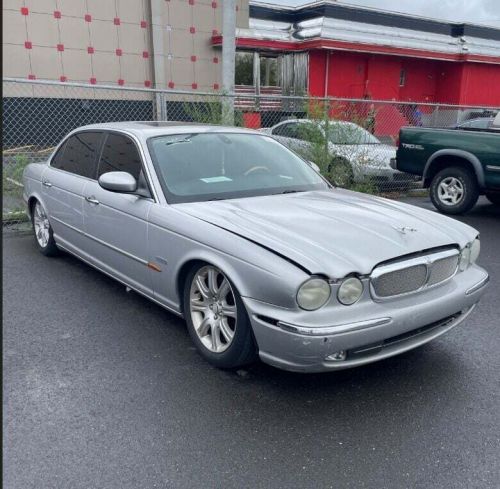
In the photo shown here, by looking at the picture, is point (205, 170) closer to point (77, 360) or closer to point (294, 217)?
point (294, 217)

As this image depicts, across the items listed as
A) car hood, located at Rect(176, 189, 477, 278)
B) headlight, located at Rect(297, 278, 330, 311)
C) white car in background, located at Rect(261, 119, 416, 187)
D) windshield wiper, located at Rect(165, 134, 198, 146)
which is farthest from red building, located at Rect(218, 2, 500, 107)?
headlight, located at Rect(297, 278, 330, 311)

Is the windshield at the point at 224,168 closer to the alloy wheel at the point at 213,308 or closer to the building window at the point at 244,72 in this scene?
the alloy wheel at the point at 213,308

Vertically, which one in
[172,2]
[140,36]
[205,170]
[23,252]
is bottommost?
[23,252]

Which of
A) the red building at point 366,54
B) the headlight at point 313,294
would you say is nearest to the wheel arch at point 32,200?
the headlight at point 313,294

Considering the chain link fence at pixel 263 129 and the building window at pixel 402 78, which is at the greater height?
the building window at pixel 402 78

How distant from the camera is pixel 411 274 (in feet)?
10.2

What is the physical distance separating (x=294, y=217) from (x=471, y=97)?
82.0ft

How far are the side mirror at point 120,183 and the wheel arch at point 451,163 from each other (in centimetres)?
584

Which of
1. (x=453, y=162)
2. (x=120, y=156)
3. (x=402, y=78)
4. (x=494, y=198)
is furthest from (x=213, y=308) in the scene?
(x=402, y=78)

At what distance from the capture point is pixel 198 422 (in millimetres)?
2887

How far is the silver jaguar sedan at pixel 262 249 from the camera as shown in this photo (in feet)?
9.36

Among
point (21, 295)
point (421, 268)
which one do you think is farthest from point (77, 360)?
point (421, 268)

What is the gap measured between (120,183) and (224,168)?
0.84 metres

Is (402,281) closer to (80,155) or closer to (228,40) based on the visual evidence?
(80,155)
